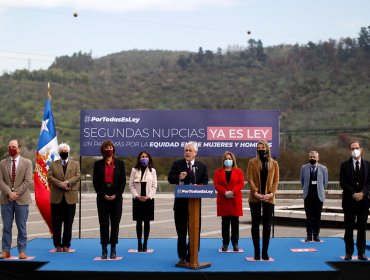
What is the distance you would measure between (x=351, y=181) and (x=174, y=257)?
301 cm

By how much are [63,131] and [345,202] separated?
80739mm

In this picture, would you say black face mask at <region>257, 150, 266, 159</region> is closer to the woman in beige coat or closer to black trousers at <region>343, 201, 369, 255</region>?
the woman in beige coat

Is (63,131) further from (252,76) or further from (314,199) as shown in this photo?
(314,199)

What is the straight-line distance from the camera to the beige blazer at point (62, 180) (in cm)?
1144

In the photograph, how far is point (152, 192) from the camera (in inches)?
452

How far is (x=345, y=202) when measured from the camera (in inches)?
417

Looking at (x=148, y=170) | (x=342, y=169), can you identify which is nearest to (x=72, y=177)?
(x=148, y=170)

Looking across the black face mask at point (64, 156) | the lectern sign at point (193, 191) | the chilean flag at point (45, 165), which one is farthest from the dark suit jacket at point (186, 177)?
the chilean flag at point (45, 165)

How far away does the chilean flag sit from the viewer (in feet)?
43.7

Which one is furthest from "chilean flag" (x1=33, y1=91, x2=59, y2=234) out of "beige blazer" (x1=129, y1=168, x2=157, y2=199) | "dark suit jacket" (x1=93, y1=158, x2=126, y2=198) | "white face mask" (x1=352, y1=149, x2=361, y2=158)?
"white face mask" (x1=352, y1=149, x2=361, y2=158)

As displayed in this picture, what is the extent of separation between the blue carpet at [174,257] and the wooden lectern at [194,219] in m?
0.17

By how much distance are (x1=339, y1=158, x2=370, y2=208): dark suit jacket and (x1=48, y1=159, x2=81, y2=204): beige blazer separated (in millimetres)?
4366

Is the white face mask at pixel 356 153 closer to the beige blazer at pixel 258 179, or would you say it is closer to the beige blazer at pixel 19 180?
the beige blazer at pixel 258 179

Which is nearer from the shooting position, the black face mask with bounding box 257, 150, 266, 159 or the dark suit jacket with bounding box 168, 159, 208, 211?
the dark suit jacket with bounding box 168, 159, 208, 211
